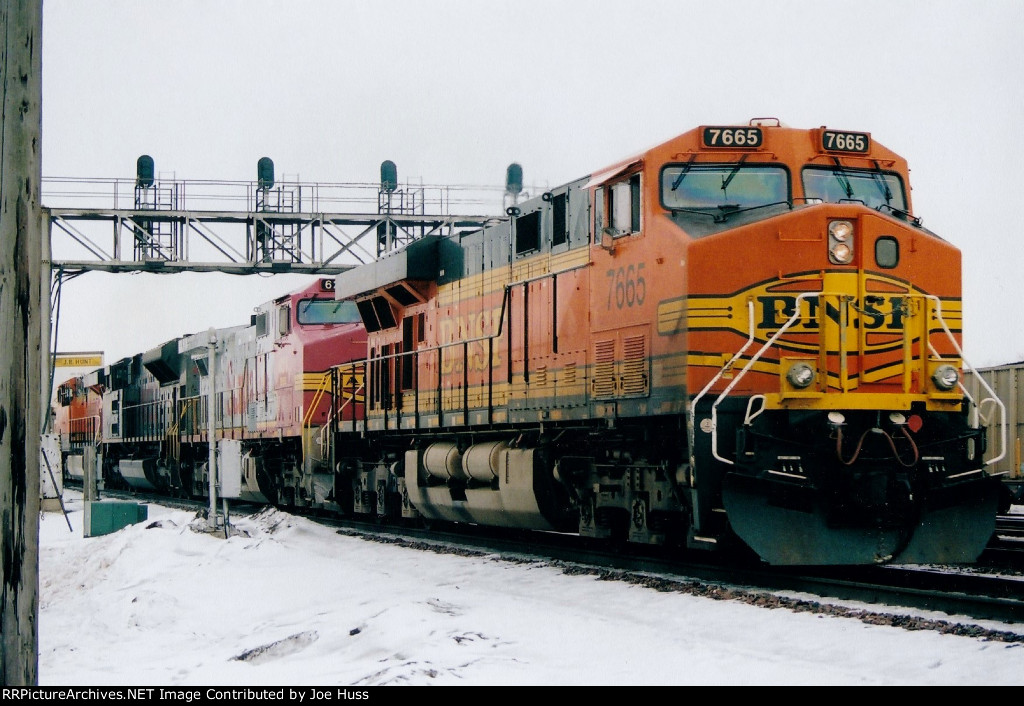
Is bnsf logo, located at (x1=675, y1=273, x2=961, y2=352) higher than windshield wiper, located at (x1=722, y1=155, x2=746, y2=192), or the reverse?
windshield wiper, located at (x1=722, y1=155, x2=746, y2=192)

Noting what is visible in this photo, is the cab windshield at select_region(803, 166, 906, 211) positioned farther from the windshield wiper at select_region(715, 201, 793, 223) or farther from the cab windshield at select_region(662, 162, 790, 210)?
the windshield wiper at select_region(715, 201, 793, 223)

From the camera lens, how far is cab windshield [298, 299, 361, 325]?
23984 millimetres

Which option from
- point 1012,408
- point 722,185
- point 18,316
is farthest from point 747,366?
point 1012,408

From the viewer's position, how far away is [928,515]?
10.5 m

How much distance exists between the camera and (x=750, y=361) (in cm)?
1061

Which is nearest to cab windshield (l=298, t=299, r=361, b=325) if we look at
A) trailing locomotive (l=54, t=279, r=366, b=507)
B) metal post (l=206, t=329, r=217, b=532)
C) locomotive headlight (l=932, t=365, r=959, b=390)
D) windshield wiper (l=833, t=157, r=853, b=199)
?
trailing locomotive (l=54, t=279, r=366, b=507)

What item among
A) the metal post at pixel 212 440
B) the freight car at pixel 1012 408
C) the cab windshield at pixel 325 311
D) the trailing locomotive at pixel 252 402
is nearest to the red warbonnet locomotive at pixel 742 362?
the metal post at pixel 212 440

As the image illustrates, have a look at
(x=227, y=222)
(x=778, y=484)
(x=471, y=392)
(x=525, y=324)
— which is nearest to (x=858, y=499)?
(x=778, y=484)

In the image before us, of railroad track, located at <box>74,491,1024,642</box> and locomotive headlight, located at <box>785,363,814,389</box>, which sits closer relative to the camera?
railroad track, located at <box>74,491,1024,642</box>

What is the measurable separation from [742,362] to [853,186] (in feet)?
7.43

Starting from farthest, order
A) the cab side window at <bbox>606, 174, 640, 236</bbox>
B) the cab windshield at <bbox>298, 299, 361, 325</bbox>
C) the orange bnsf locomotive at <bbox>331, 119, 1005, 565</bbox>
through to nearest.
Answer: the cab windshield at <bbox>298, 299, 361, 325</bbox> < the cab side window at <bbox>606, 174, 640, 236</bbox> < the orange bnsf locomotive at <bbox>331, 119, 1005, 565</bbox>

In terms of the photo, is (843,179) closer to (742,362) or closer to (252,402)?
(742,362)
